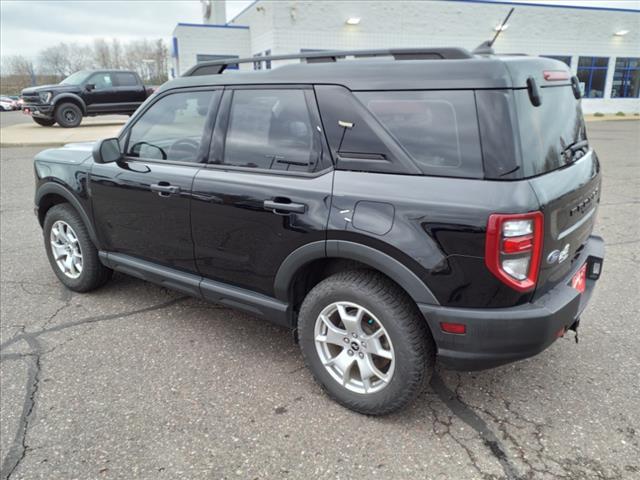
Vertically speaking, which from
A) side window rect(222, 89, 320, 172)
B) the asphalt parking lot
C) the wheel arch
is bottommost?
the asphalt parking lot

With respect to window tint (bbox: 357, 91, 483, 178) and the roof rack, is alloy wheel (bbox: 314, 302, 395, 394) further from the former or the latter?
the roof rack

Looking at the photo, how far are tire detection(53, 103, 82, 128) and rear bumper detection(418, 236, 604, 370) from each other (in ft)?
58.6

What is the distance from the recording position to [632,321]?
142 inches

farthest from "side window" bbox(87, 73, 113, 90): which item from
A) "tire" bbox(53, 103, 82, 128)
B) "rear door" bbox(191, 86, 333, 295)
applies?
"rear door" bbox(191, 86, 333, 295)

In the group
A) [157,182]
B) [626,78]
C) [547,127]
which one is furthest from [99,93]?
[626,78]

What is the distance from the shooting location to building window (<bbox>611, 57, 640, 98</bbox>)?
28094 mm

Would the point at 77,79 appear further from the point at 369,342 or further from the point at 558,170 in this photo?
the point at 558,170

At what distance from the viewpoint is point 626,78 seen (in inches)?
1124

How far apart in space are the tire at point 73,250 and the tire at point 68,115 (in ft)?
48.1

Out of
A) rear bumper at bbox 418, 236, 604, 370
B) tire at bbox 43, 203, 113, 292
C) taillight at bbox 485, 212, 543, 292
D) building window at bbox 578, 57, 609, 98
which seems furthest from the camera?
building window at bbox 578, 57, 609, 98

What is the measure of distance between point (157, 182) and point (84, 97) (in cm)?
1618

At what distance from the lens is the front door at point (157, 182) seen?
318 cm

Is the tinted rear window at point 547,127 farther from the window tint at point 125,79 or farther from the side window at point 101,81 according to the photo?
the window tint at point 125,79

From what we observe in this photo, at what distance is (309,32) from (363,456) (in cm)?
2258
